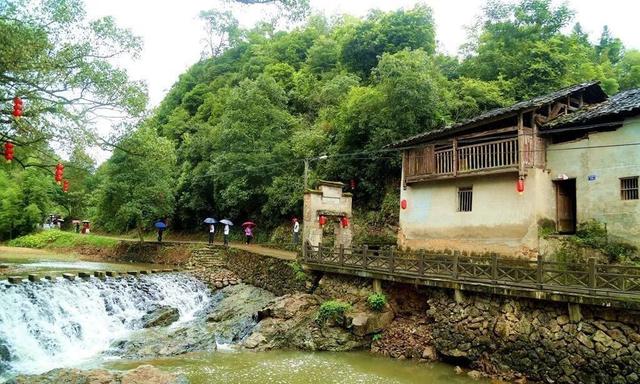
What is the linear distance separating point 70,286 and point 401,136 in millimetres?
17101

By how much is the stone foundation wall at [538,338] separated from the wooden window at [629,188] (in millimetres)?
5618

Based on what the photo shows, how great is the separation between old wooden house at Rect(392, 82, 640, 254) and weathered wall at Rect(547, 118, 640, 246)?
0.10 ft

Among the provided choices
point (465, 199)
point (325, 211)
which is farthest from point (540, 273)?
point (325, 211)

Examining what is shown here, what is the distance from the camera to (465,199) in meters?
18.7

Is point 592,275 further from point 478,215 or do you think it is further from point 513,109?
point 513,109

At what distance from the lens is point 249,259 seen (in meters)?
24.4

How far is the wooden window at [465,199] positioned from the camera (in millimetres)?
18438

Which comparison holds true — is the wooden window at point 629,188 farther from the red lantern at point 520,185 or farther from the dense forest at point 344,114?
the dense forest at point 344,114

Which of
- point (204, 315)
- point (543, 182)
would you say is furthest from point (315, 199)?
point (543, 182)

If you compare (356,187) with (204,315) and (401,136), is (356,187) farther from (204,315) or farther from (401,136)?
(204,315)

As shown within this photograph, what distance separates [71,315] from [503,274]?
15.3 metres

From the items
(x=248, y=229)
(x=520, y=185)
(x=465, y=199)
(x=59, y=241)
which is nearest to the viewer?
(x=520, y=185)

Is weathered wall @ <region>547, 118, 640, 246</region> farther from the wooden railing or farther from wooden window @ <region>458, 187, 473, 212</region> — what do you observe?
wooden window @ <region>458, 187, 473, 212</region>

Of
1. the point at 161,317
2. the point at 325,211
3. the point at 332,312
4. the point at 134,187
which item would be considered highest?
the point at 134,187
